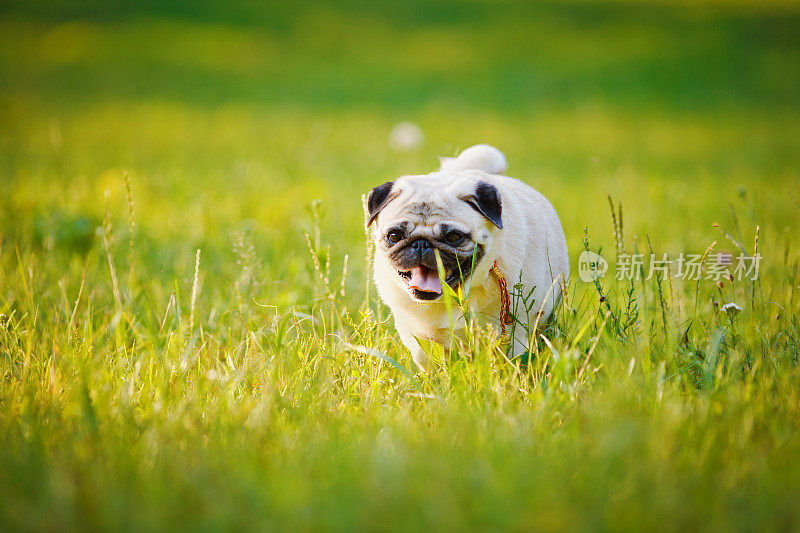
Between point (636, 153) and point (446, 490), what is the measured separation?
31.2ft

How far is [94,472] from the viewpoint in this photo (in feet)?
5.92

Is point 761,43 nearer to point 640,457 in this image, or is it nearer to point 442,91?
point 442,91

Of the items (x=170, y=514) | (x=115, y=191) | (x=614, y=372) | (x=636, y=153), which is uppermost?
(x=636, y=153)

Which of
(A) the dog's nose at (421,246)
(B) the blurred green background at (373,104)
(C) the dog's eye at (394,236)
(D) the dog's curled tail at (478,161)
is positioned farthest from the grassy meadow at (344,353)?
(D) the dog's curled tail at (478,161)

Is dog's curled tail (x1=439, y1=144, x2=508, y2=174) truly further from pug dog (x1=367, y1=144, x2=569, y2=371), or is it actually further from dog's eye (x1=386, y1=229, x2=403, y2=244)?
dog's eye (x1=386, y1=229, x2=403, y2=244)

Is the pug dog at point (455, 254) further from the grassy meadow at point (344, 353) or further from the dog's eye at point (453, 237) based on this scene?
the grassy meadow at point (344, 353)

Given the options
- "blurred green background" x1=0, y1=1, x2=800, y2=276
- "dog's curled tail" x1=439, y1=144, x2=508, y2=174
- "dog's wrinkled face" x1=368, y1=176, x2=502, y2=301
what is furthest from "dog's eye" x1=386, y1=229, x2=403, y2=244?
"blurred green background" x1=0, y1=1, x2=800, y2=276

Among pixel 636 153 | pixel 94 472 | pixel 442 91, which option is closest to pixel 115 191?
pixel 94 472

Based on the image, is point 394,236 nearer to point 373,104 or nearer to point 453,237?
point 453,237

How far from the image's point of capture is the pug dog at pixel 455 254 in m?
2.71

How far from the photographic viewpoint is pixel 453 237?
2.74m

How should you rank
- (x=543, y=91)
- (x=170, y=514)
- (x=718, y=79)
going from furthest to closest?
1. (x=718, y=79)
2. (x=543, y=91)
3. (x=170, y=514)

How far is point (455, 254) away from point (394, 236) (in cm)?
29

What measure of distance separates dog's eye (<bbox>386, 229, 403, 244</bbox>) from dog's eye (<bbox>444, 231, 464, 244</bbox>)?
20 cm
